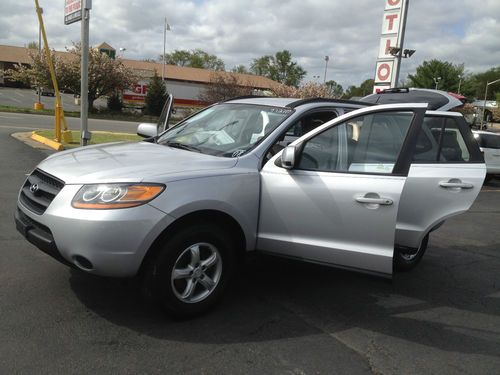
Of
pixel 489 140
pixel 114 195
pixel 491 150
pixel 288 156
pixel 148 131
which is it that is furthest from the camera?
pixel 489 140

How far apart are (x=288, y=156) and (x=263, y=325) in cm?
129

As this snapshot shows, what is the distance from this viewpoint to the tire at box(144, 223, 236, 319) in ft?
10.7

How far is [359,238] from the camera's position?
3.67 m

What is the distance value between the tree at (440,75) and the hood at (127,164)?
76153 millimetres

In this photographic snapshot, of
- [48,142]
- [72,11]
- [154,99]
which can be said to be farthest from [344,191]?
[154,99]

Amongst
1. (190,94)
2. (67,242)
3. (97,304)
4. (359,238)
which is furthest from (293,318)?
(190,94)

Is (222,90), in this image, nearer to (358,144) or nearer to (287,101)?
(287,101)

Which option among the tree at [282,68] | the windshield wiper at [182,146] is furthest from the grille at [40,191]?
the tree at [282,68]

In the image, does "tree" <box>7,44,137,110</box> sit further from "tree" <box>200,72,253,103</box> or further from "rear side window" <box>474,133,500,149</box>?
"rear side window" <box>474,133,500,149</box>

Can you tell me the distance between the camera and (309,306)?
3.98 meters

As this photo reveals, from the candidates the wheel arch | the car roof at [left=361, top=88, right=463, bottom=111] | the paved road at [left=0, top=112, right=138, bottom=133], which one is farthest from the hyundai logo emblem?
the paved road at [left=0, top=112, right=138, bottom=133]

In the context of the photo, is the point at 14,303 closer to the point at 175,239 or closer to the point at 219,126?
the point at 175,239

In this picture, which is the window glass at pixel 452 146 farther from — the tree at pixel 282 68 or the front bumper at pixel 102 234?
the tree at pixel 282 68

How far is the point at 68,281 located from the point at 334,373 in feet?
7.90
